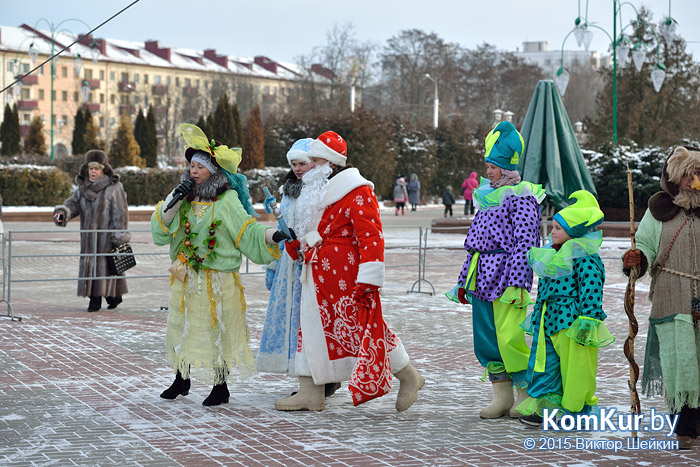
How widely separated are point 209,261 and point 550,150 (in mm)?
10499

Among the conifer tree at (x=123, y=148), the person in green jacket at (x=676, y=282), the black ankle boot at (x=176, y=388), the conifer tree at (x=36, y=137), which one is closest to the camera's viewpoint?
the person in green jacket at (x=676, y=282)

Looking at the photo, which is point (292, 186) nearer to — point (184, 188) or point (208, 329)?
point (184, 188)

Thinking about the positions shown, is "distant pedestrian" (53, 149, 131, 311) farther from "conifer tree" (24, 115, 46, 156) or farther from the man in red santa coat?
"conifer tree" (24, 115, 46, 156)

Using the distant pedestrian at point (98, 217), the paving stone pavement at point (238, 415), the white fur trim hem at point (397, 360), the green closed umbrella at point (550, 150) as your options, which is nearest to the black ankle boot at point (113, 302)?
the distant pedestrian at point (98, 217)

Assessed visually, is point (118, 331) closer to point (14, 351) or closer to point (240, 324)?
point (14, 351)

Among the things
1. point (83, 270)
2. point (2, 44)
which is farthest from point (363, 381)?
point (2, 44)

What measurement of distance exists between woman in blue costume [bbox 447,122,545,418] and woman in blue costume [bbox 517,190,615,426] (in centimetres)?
14

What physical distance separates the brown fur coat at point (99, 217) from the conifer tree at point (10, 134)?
106 ft

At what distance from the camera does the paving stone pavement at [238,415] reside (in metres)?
4.91

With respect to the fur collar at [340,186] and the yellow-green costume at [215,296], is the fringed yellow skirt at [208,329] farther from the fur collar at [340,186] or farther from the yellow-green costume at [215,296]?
the fur collar at [340,186]

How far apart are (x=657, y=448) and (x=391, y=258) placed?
1206cm

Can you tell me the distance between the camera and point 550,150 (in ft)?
51.1

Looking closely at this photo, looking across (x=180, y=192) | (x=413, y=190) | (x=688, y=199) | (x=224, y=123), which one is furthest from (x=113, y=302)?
(x=224, y=123)

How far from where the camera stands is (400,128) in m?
43.1
